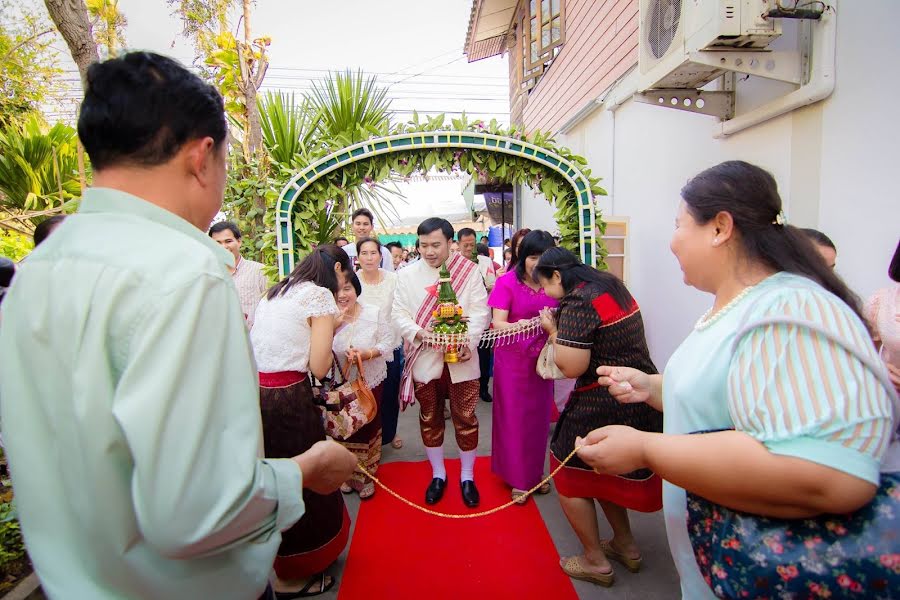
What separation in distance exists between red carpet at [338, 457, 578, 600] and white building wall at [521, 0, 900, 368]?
222 cm

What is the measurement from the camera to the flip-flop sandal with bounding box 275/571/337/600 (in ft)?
8.44

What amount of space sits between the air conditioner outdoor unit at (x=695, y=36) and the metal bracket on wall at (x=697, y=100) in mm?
60

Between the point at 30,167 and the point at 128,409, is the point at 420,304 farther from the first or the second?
the point at 30,167

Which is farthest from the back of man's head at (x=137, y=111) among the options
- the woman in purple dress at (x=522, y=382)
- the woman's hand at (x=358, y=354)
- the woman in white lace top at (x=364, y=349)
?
the woman in purple dress at (x=522, y=382)

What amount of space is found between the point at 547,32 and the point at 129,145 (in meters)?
8.82

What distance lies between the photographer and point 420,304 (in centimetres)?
367

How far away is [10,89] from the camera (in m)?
7.48

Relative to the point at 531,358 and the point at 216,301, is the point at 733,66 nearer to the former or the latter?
the point at 531,358

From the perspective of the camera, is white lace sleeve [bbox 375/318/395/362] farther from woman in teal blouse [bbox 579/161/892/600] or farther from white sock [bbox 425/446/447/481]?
woman in teal blouse [bbox 579/161/892/600]

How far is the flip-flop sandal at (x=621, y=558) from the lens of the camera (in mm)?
2652

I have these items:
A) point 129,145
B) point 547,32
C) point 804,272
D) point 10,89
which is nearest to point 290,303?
point 129,145

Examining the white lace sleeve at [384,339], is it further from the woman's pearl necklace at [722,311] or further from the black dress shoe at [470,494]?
the woman's pearl necklace at [722,311]

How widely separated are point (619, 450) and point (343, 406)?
1.96m

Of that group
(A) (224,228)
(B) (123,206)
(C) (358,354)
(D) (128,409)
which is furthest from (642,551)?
(A) (224,228)
